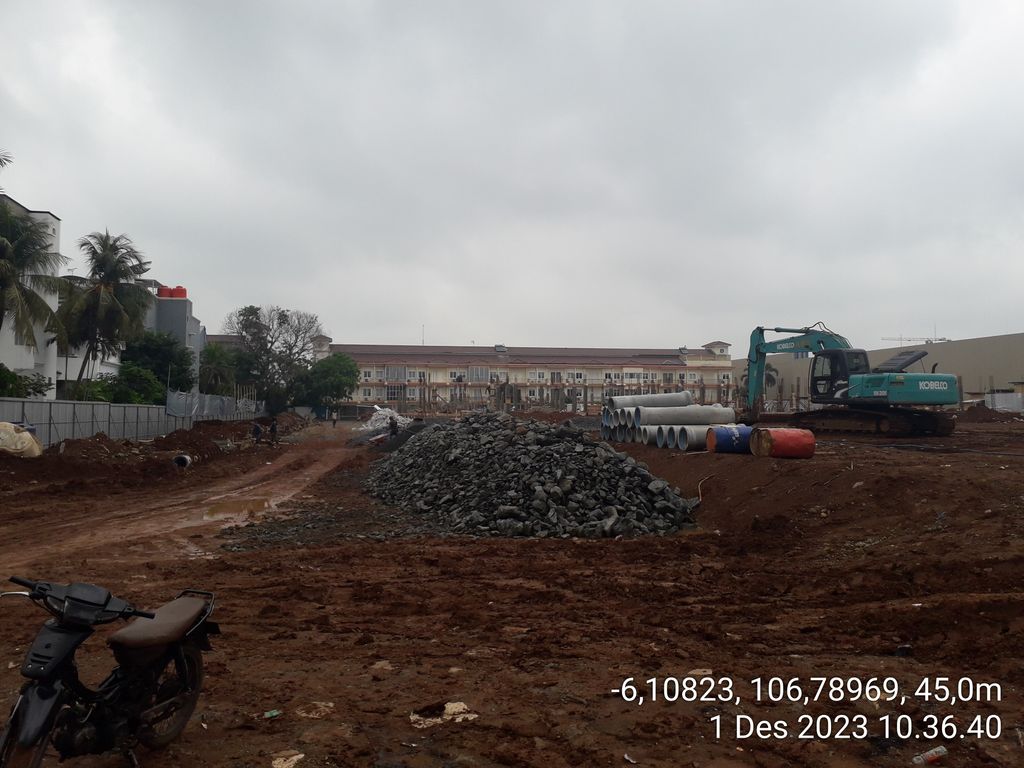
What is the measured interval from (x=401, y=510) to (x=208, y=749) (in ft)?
36.6

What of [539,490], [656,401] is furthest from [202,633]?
[656,401]

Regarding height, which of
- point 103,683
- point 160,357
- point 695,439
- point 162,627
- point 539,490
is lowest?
point 539,490

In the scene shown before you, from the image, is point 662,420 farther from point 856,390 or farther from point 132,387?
point 132,387

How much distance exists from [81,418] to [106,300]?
1211 cm

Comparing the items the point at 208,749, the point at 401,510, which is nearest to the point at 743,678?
the point at 208,749

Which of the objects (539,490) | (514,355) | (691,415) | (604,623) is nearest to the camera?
(604,623)

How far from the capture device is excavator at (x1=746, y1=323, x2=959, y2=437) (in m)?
21.7

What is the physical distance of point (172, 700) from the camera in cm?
397

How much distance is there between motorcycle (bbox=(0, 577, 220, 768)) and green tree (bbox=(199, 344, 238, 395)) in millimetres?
55654

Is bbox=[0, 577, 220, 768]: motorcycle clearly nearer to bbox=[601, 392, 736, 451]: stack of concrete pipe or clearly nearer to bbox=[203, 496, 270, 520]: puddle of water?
bbox=[203, 496, 270, 520]: puddle of water

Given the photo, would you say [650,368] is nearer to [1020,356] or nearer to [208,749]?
[1020,356]

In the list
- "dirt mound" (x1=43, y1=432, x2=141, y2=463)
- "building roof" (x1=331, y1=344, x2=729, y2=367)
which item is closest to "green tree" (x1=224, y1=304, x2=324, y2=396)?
"building roof" (x1=331, y1=344, x2=729, y2=367)

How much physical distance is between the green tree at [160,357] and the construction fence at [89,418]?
889 centimetres

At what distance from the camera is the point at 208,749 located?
398 cm
